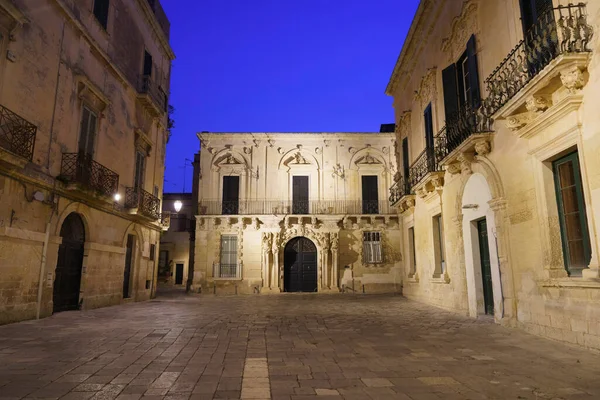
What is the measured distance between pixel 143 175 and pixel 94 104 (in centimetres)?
428

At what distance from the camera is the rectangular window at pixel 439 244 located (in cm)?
1177

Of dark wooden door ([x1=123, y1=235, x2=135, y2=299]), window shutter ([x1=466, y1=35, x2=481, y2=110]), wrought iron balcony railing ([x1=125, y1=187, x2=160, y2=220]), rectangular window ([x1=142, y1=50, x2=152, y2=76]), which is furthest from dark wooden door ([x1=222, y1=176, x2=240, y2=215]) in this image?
window shutter ([x1=466, y1=35, x2=481, y2=110])

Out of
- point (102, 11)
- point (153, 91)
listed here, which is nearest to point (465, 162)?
point (102, 11)

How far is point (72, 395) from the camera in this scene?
11.2 ft

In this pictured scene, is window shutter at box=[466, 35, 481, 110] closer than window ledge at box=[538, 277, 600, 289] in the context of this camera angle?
No

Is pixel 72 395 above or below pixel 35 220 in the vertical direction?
below

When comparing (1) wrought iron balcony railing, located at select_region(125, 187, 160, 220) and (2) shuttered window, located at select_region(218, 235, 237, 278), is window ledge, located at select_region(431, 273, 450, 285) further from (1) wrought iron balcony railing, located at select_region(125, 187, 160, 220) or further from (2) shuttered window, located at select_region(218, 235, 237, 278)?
(2) shuttered window, located at select_region(218, 235, 237, 278)

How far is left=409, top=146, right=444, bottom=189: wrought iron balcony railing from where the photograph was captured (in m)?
11.4

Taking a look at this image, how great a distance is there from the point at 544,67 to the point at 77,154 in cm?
1054

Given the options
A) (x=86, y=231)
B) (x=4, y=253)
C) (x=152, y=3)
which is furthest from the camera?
(x=152, y=3)

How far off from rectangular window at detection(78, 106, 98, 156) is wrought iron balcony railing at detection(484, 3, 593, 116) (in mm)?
10481

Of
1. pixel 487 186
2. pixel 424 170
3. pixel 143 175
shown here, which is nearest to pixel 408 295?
pixel 424 170

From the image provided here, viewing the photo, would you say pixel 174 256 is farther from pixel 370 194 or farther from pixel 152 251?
pixel 370 194

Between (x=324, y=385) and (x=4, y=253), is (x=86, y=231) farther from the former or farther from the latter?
(x=324, y=385)
